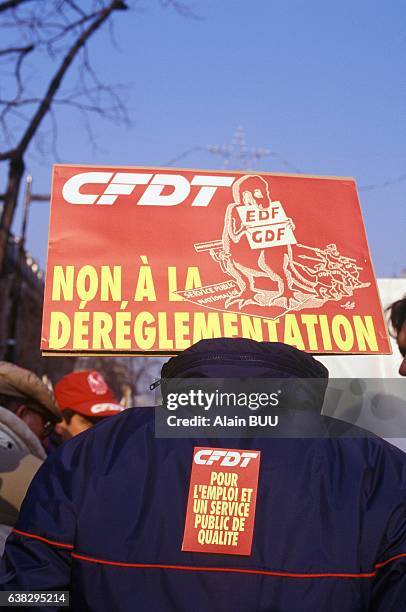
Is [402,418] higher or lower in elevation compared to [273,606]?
higher

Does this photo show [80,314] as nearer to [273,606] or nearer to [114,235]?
[114,235]

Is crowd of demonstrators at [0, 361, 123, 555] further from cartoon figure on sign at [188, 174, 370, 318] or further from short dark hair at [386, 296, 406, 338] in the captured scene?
short dark hair at [386, 296, 406, 338]

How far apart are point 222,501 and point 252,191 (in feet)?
4.80

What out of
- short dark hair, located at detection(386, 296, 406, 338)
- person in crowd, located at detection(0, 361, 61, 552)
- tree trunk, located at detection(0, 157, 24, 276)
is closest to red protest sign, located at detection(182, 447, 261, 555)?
person in crowd, located at detection(0, 361, 61, 552)

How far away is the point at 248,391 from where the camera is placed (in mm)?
2094

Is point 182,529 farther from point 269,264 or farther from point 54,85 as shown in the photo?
point 54,85

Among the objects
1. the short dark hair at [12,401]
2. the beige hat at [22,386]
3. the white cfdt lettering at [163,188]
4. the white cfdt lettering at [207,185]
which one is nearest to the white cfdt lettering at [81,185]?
the white cfdt lettering at [163,188]

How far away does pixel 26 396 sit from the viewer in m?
4.37

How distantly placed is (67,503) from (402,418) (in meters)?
1.90

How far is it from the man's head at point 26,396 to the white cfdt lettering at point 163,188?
1.44m

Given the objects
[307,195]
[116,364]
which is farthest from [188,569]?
[116,364]

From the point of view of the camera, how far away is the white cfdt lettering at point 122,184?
3189mm

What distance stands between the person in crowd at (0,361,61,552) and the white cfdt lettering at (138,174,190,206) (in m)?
0.96

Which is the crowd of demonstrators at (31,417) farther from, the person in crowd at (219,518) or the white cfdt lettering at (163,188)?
the white cfdt lettering at (163,188)
